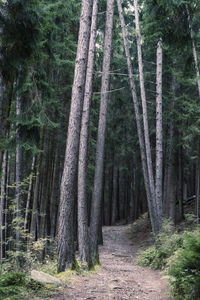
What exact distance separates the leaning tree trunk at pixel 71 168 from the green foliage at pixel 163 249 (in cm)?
334

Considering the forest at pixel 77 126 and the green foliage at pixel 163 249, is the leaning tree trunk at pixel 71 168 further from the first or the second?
the green foliage at pixel 163 249

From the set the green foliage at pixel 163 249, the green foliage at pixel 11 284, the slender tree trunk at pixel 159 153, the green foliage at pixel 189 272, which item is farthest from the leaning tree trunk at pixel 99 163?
the green foliage at pixel 189 272

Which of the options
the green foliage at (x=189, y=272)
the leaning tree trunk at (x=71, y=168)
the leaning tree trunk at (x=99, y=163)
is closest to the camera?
the green foliage at (x=189, y=272)

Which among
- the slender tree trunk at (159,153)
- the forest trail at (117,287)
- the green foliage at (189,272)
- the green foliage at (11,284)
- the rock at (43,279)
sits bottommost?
the forest trail at (117,287)

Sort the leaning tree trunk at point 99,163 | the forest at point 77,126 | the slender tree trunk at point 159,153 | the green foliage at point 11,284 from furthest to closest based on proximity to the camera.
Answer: the slender tree trunk at point 159,153 → the leaning tree trunk at point 99,163 → the forest at point 77,126 → the green foliage at point 11,284

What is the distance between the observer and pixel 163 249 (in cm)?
1016

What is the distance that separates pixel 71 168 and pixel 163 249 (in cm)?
467

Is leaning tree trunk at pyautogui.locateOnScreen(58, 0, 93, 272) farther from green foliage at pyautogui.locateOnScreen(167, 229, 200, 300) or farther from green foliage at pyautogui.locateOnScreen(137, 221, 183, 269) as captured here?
green foliage at pyautogui.locateOnScreen(137, 221, 183, 269)

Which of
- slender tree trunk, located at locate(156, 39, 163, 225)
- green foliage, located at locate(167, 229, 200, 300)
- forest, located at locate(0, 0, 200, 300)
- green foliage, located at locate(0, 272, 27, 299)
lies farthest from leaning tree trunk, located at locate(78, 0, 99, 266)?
slender tree trunk, located at locate(156, 39, 163, 225)

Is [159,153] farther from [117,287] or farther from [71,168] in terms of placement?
[117,287]

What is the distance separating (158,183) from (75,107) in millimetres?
6349

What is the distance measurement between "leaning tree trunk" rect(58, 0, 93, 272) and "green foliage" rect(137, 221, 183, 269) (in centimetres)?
334

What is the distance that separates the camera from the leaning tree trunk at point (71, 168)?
7.63m

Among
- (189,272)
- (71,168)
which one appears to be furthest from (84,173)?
(189,272)
